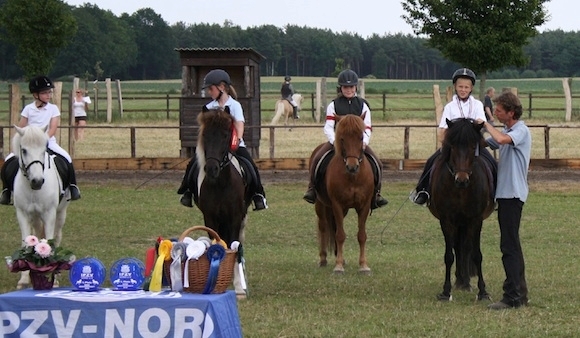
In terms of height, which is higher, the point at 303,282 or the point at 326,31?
the point at 326,31

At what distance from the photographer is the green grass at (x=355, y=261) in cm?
928

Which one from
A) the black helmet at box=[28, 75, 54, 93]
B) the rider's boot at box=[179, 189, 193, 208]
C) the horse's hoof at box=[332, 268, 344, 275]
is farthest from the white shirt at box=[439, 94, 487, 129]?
the black helmet at box=[28, 75, 54, 93]

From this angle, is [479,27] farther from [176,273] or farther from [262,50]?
[262,50]

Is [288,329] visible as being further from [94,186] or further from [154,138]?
[154,138]

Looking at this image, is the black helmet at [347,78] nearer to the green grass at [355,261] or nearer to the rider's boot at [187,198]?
the green grass at [355,261]

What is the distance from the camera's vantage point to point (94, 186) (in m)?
24.7

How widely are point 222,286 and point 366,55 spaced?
10740 cm

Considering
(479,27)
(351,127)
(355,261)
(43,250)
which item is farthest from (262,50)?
(43,250)

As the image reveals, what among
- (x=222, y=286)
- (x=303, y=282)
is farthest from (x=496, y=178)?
(x=222, y=286)

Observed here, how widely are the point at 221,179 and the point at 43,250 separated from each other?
10.4ft

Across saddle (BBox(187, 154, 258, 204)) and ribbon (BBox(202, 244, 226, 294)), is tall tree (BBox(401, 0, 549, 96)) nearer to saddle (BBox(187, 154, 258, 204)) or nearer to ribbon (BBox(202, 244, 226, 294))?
saddle (BBox(187, 154, 258, 204))

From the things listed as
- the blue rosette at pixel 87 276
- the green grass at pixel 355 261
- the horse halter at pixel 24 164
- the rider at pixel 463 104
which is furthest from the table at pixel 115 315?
the rider at pixel 463 104

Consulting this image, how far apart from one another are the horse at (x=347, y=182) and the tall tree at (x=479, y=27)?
16.3 metres

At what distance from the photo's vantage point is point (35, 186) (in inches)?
441
